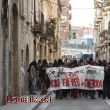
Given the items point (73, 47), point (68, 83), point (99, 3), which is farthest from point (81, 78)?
point (73, 47)

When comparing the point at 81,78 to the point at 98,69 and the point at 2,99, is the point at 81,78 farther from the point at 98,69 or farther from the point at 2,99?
the point at 2,99

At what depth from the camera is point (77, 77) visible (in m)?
26.0

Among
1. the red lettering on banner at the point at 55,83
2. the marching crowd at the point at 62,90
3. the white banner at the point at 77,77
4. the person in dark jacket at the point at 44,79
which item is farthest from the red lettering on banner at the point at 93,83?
the person in dark jacket at the point at 44,79

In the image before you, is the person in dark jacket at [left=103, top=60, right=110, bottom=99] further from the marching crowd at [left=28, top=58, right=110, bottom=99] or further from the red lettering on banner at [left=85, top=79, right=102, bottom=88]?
the red lettering on banner at [left=85, top=79, right=102, bottom=88]

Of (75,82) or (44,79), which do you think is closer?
(75,82)

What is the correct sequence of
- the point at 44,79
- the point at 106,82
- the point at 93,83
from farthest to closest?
the point at 44,79 < the point at 93,83 < the point at 106,82

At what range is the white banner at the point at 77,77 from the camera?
25797 mm

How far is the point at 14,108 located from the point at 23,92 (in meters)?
9.08

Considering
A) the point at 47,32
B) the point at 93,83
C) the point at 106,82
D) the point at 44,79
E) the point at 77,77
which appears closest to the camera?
the point at 106,82

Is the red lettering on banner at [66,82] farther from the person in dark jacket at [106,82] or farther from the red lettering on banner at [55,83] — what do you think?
the person in dark jacket at [106,82]

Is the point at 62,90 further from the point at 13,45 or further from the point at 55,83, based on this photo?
the point at 13,45

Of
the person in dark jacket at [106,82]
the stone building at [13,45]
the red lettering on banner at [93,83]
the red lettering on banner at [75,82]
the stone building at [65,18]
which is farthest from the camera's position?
the stone building at [65,18]

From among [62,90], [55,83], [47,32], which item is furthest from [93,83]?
[47,32]

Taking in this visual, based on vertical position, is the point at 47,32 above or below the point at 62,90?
above
